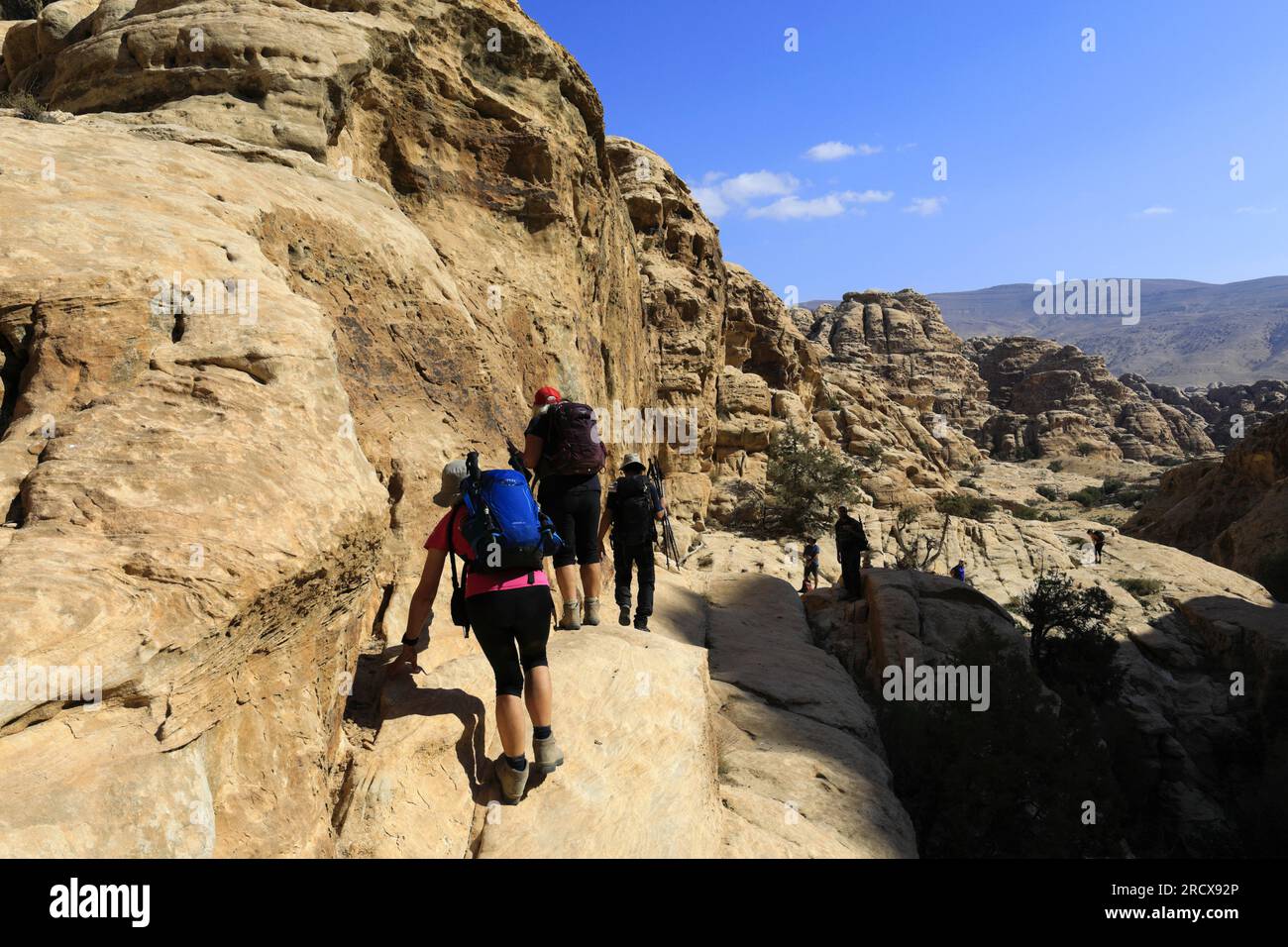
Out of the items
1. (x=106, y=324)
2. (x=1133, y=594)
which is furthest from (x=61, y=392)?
(x=1133, y=594)

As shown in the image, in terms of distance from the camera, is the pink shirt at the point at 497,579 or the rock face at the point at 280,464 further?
the pink shirt at the point at 497,579

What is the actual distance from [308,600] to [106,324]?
69.5 inches

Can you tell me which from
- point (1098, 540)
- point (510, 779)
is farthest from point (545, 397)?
point (1098, 540)

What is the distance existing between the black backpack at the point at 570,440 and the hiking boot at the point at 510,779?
7.07 ft

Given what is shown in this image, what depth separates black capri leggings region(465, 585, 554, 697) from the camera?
3.69 metres

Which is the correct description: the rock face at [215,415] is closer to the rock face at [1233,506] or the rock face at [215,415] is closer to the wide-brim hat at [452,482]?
the wide-brim hat at [452,482]

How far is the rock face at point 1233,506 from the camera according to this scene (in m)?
24.3

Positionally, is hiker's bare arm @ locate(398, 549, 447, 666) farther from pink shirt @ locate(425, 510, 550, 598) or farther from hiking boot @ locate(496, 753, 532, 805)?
hiking boot @ locate(496, 753, 532, 805)

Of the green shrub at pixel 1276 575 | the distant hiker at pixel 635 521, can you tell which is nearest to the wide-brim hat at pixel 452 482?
the distant hiker at pixel 635 521

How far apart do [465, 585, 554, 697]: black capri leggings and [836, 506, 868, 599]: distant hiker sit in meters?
10.5
